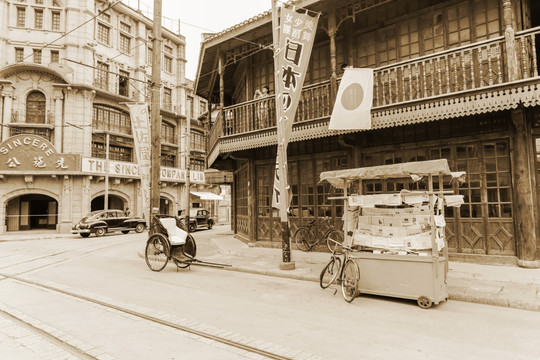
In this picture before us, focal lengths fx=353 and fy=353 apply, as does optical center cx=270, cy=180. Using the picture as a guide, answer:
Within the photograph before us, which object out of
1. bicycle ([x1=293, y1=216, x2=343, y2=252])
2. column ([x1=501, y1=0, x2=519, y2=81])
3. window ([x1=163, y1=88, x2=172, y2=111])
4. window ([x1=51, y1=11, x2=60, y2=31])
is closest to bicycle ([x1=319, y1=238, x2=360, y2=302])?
bicycle ([x1=293, y1=216, x2=343, y2=252])

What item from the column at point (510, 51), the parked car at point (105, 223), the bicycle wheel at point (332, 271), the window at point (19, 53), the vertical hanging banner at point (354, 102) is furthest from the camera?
the window at point (19, 53)

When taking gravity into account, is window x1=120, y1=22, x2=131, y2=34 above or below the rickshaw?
above

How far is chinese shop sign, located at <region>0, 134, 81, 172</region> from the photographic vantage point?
25.3 metres

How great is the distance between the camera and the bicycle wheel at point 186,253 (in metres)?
9.86

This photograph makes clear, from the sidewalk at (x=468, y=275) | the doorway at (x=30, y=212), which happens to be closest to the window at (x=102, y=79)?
the doorway at (x=30, y=212)

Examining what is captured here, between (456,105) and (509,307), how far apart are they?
480 cm

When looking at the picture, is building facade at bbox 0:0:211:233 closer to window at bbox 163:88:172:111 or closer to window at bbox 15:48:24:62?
window at bbox 15:48:24:62

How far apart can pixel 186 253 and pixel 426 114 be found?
7.52 meters

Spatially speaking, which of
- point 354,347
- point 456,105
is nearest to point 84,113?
point 456,105

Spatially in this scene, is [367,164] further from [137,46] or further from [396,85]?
[137,46]

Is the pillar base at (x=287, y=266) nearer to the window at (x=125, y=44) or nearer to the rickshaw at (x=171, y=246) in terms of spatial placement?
the rickshaw at (x=171, y=246)

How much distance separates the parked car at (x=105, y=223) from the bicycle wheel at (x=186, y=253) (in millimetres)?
15638

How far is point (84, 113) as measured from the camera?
29.5 metres

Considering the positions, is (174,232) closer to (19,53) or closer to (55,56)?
(55,56)
